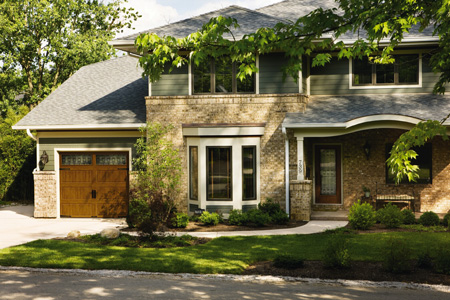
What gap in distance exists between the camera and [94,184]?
18047 mm

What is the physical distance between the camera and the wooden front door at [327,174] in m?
18.3

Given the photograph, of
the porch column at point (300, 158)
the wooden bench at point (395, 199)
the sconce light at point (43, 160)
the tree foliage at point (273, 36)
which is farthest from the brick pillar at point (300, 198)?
the sconce light at point (43, 160)

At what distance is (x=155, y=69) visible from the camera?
25.1 ft

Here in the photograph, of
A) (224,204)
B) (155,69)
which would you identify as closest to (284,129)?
(224,204)

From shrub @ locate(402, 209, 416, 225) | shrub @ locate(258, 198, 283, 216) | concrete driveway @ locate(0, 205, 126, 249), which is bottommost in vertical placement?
concrete driveway @ locate(0, 205, 126, 249)

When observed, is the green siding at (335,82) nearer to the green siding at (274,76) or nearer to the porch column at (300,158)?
the green siding at (274,76)

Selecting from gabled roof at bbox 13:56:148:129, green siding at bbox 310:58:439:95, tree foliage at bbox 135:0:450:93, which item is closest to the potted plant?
green siding at bbox 310:58:439:95

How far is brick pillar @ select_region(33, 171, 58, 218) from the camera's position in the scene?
1789 centimetres

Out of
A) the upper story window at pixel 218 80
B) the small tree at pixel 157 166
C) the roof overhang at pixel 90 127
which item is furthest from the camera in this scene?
the roof overhang at pixel 90 127

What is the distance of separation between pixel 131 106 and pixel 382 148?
9.13 metres

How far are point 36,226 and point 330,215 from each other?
947cm

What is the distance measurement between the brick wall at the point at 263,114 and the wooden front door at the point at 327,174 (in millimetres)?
2626

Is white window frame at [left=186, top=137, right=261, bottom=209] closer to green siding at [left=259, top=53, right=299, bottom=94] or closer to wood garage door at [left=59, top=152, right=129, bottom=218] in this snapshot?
green siding at [left=259, top=53, right=299, bottom=94]

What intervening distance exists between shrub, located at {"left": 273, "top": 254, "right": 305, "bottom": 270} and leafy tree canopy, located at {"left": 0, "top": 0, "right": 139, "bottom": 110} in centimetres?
2315
